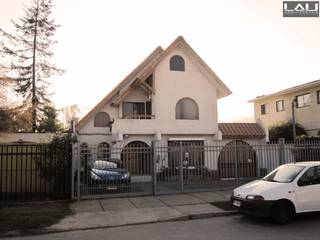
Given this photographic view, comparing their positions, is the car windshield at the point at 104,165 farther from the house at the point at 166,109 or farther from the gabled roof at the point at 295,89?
the gabled roof at the point at 295,89

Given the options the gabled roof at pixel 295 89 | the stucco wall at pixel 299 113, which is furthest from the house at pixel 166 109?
the gabled roof at pixel 295 89

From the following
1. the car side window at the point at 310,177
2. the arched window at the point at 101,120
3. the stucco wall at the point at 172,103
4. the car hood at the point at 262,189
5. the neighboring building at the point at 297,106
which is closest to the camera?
the car hood at the point at 262,189

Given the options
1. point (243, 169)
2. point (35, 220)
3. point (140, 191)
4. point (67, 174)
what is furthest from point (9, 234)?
point (243, 169)

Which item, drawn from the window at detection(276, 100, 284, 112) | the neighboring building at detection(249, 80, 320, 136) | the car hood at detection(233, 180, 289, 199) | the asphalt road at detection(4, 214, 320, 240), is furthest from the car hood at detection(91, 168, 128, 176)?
the window at detection(276, 100, 284, 112)

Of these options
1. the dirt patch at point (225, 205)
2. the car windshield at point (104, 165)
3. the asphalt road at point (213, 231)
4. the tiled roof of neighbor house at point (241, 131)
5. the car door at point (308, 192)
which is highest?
the tiled roof of neighbor house at point (241, 131)

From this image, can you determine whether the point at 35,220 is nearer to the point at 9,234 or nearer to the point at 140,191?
the point at 9,234

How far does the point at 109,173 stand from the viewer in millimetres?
14320

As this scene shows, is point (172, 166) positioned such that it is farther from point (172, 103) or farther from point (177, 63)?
point (177, 63)

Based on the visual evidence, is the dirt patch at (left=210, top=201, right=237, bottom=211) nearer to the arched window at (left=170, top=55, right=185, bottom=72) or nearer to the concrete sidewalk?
the concrete sidewalk

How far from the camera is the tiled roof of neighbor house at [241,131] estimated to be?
23969 millimetres

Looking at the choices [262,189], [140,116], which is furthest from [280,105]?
[262,189]

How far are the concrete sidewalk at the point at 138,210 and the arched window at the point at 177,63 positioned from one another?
10812 millimetres

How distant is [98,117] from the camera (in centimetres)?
2428

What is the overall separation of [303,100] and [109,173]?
21113mm
